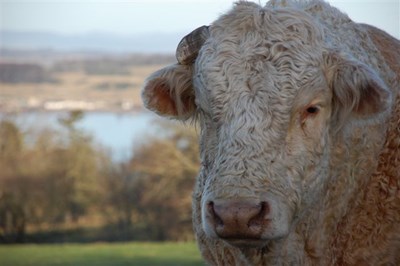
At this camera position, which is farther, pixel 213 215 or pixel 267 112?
pixel 267 112

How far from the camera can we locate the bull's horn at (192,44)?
17.7 ft

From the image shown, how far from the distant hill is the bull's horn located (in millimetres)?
101913

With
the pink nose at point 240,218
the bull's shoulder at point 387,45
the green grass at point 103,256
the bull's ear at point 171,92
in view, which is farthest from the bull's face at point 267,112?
the green grass at point 103,256

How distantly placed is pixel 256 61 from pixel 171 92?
0.75m

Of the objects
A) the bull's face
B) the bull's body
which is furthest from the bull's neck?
the bull's face

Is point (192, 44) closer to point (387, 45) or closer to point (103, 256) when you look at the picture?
point (387, 45)

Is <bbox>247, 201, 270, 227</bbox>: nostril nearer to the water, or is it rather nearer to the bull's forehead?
the bull's forehead

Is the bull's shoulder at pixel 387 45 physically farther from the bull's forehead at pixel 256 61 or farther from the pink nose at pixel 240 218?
the pink nose at pixel 240 218

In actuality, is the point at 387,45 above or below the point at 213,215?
above

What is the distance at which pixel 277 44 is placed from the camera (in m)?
5.02

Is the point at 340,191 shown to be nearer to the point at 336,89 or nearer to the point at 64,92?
the point at 336,89

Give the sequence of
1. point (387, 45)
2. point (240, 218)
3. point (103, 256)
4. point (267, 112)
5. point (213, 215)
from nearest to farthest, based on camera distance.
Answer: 1. point (240, 218)
2. point (213, 215)
3. point (267, 112)
4. point (387, 45)
5. point (103, 256)

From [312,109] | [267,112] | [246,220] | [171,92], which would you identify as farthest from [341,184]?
[171,92]

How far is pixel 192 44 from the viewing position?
541 cm
